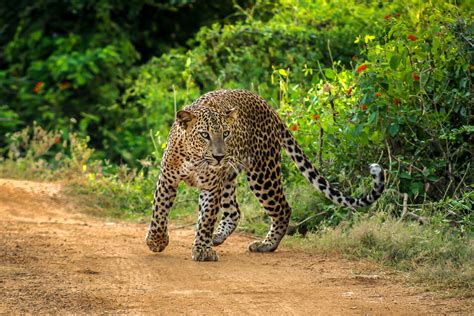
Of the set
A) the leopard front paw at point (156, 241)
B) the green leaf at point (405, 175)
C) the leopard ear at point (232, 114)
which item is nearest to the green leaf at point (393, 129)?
the green leaf at point (405, 175)

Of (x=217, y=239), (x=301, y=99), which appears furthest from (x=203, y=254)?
(x=301, y=99)

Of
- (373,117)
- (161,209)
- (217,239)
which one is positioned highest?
(373,117)

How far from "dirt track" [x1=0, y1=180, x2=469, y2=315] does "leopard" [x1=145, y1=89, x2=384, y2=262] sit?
21 centimetres

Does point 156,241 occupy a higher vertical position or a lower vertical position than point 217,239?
higher

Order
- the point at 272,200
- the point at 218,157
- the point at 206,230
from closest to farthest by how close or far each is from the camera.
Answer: the point at 218,157 → the point at 206,230 → the point at 272,200

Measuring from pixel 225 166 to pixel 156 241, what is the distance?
845mm

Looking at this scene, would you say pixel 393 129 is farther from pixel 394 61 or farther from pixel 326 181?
pixel 326 181

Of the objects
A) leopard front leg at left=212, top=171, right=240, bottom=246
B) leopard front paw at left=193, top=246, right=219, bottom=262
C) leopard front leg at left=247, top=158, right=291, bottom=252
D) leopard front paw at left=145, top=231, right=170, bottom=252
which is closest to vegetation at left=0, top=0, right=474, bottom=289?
leopard front leg at left=247, top=158, right=291, bottom=252

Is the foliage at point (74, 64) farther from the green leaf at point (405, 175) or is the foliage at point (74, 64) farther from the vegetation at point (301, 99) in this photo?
the green leaf at point (405, 175)

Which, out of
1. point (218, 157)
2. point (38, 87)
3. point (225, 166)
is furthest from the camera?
point (38, 87)

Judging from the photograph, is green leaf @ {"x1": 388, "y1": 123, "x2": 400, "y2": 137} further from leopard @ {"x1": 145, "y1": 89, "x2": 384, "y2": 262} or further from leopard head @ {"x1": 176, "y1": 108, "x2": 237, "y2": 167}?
leopard head @ {"x1": 176, "y1": 108, "x2": 237, "y2": 167}

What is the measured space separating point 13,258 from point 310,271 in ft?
7.58

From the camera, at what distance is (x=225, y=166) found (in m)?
8.13

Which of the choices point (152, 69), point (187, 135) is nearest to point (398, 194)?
point (187, 135)
